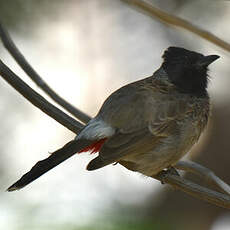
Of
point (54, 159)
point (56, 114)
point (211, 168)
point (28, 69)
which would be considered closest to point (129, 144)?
point (54, 159)

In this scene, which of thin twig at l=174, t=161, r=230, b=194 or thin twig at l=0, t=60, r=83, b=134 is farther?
thin twig at l=174, t=161, r=230, b=194

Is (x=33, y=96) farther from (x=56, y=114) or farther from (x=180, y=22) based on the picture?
(x=180, y=22)

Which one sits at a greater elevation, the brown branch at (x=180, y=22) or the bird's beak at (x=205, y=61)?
the bird's beak at (x=205, y=61)

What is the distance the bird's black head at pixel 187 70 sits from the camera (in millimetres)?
4605

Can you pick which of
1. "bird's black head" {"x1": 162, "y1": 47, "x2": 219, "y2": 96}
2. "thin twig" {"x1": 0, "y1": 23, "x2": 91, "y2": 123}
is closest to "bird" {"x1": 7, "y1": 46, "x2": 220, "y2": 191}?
"bird's black head" {"x1": 162, "y1": 47, "x2": 219, "y2": 96}

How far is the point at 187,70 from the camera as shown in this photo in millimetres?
4656

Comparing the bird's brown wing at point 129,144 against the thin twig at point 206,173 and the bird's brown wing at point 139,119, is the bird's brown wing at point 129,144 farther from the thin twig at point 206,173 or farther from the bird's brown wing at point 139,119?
the thin twig at point 206,173

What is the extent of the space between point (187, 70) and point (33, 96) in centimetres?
172

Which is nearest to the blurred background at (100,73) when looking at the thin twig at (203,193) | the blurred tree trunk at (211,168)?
the blurred tree trunk at (211,168)

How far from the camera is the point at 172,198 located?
250 inches

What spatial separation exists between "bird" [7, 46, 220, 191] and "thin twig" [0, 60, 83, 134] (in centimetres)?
52

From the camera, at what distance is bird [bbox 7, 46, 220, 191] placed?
387 cm

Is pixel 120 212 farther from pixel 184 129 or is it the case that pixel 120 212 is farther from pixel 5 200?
pixel 5 200

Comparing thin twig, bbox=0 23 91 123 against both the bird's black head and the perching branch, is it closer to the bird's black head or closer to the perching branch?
the perching branch
